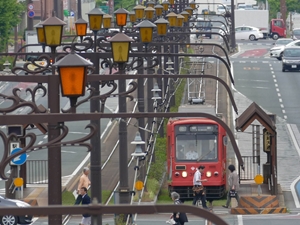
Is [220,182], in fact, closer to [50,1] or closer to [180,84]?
[180,84]

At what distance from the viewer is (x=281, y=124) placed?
43.0m

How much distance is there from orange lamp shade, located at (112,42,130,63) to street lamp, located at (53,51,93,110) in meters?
5.05

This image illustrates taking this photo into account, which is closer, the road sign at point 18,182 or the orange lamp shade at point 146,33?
the orange lamp shade at point 146,33

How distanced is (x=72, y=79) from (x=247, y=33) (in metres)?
81.4

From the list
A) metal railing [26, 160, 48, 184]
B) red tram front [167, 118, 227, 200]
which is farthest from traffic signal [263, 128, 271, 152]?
metal railing [26, 160, 48, 184]

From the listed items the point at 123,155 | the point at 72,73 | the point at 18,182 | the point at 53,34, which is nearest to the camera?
the point at 72,73

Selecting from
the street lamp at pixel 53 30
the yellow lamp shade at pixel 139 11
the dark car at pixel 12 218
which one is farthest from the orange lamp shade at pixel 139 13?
the street lamp at pixel 53 30

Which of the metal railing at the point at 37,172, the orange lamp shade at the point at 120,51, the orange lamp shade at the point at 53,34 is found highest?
the orange lamp shade at the point at 53,34

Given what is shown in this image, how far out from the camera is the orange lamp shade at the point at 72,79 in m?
9.95

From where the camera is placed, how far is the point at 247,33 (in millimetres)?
90312

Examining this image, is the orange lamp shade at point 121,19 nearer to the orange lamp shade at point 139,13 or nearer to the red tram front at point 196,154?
the red tram front at point 196,154

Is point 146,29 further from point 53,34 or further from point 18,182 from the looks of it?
point 18,182

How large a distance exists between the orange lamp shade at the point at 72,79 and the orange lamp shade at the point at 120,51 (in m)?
5.07

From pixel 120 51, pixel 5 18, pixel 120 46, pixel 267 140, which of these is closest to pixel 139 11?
pixel 267 140
